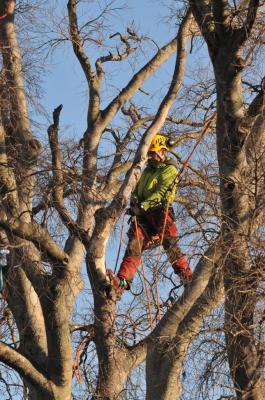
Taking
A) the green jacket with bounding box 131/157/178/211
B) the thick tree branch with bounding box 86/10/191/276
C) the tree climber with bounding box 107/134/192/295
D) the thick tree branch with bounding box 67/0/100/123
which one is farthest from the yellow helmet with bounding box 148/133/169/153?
the thick tree branch with bounding box 86/10/191/276

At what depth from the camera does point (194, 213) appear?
8.93m

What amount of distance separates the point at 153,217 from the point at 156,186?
1.16ft

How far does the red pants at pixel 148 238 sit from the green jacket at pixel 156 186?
0.38 ft

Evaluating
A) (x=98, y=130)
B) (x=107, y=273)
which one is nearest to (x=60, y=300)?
(x=107, y=273)

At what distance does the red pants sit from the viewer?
9.56 metres

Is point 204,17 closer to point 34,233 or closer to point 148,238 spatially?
point 34,233

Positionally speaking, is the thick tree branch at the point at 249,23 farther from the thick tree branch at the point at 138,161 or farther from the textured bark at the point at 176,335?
the textured bark at the point at 176,335

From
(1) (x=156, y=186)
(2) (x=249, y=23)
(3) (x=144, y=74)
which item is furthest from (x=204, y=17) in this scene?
(3) (x=144, y=74)

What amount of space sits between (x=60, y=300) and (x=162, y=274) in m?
0.91

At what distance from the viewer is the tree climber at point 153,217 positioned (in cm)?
959

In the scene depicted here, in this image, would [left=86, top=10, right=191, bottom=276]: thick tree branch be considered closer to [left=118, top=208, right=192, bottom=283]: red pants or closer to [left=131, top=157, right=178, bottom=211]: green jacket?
[left=118, top=208, right=192, bottom=283]: red pants

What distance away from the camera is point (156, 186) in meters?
10.9

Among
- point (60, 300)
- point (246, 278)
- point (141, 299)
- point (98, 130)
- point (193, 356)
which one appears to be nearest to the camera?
point (246, 278)

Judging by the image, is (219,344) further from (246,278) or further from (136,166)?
(136,166)
